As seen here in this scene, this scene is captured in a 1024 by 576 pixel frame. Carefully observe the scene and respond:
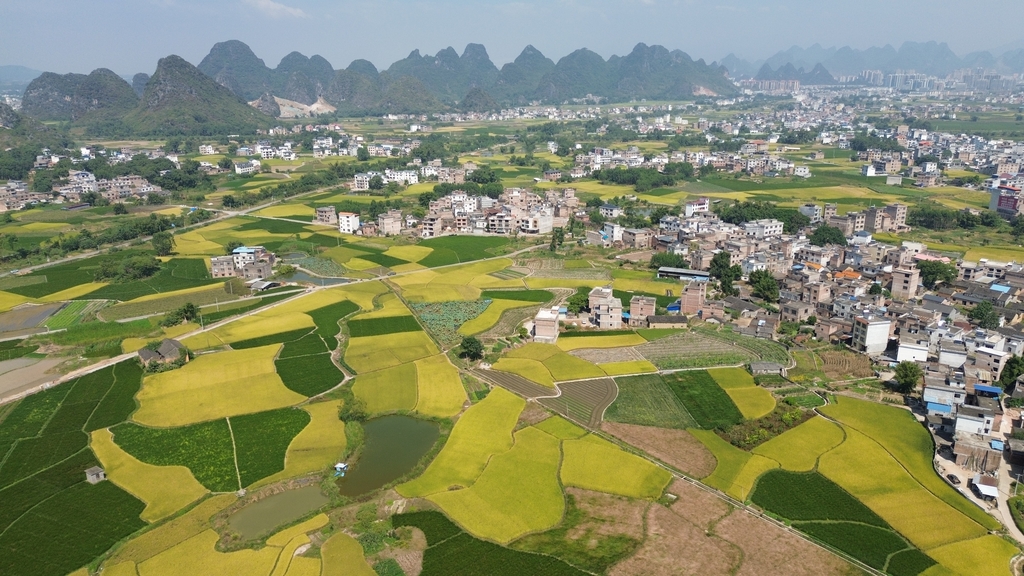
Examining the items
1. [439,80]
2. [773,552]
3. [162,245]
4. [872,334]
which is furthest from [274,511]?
[439,80]

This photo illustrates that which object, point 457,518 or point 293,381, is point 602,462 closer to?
point 457,518

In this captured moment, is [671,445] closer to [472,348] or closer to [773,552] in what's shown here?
[773,552]

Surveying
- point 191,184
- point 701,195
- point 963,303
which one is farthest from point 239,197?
point 963,303

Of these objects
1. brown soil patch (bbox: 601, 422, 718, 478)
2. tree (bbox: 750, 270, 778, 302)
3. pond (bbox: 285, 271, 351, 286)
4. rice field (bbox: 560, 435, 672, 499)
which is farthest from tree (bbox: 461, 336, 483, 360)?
tree (bbox: 750, 270, 778, 302)

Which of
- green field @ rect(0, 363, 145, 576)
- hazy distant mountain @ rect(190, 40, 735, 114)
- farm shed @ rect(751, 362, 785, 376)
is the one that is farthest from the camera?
hazy distant mountain @ rect(190, 40, 735, 114)

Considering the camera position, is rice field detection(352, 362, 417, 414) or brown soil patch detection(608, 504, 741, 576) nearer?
brown soil patch detection(608, 504, 741, 576)

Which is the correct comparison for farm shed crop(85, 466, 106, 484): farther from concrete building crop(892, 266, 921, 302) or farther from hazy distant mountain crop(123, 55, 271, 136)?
hazy distant mountain crop(123, 55, 271, 136)
